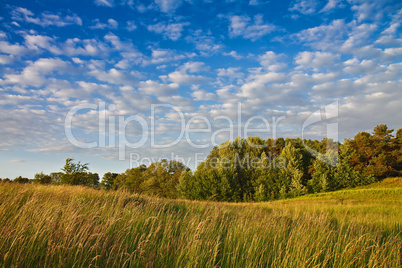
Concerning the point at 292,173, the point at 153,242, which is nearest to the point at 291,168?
the point at 292,173

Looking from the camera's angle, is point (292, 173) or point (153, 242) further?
point (292, 173)

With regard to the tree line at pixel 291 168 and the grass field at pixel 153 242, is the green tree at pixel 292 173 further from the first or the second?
the grass field at pixel 153 242

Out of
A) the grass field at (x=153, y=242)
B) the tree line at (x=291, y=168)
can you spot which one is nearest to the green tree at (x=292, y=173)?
the tree line at (x=291, y=168)

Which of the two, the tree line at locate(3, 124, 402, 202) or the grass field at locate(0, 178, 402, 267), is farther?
the tree line at locate(3, 124, 402, 202)

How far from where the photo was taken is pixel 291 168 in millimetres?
40656

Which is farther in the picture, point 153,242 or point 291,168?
point 291,168

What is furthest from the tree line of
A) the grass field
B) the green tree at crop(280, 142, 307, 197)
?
the grass field

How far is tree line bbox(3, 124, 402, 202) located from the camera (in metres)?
37.3

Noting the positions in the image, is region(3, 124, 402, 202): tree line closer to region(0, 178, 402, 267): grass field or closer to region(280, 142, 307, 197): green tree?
region(280, 142, 307, 197): green tree

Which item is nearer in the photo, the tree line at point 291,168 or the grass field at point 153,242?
the grass field at point 153,242

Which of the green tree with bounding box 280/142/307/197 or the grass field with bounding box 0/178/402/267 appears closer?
the grass field with bounding box 0/178/402/267

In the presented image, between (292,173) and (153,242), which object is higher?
(153,242)

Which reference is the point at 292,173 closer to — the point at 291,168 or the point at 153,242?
the point at 291,168

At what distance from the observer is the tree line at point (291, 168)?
37281mm
